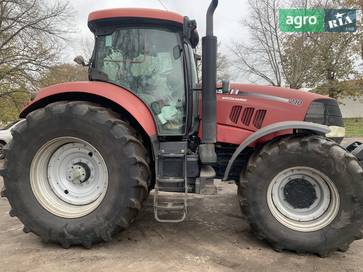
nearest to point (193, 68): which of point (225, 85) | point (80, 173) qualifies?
point (225, 85)

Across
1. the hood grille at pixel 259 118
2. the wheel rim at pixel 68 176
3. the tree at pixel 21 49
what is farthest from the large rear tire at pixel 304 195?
the tree at pixel 21 49

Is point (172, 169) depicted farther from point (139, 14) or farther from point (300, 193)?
point (139, 14)

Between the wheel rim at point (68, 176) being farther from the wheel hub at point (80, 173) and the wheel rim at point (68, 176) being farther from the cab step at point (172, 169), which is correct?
the cab step at point (172, 169)

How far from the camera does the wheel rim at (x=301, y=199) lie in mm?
4047

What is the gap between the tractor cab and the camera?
14.5 feet

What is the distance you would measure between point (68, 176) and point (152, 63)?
1.56 meters

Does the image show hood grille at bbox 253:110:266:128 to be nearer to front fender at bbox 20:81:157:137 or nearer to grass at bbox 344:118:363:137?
front fender at bbox 20:81:157:137

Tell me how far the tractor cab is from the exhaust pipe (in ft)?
0.84

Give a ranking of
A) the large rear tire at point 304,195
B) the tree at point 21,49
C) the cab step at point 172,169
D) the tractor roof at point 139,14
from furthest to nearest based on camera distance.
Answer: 1. the tree at point 21,49
2. the tractor roof at point 139,14
3. the cab step at point 172,169
4. the large rear tire at point 304,195

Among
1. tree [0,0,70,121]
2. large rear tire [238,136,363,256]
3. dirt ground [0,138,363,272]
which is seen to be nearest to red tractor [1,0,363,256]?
large rear tire [238,136,363,256]

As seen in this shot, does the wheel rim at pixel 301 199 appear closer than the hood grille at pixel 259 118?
Yes

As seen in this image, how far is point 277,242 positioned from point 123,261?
5.02 feet

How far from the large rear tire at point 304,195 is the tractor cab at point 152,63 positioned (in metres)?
1.01

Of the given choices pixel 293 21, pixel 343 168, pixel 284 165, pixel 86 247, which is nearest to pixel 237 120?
pixel 284 165
